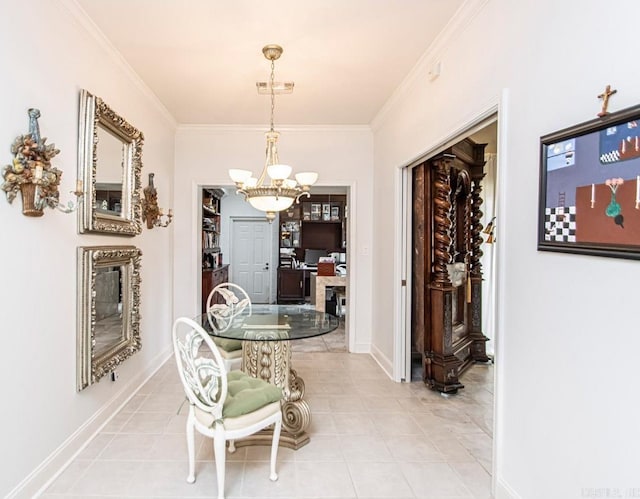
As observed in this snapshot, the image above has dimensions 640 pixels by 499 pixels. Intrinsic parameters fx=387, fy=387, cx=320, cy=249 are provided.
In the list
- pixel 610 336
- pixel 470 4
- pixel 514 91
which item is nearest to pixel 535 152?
pixel 514 91

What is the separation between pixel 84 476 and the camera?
7.16 ft

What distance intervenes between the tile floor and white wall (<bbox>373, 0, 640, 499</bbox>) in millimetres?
533

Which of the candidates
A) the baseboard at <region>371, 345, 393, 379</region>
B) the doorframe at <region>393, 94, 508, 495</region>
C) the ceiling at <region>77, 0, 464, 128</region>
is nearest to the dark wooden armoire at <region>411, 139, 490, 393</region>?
the doorframe at <region>393, 94, 508, 495</region>

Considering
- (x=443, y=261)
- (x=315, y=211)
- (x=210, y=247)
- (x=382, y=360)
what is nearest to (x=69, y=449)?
(x=382, y=360)

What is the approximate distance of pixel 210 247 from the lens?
22.3ft

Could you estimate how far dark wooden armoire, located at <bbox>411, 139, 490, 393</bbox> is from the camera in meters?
3.51

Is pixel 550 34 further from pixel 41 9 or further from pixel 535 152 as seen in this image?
pixel 41 9

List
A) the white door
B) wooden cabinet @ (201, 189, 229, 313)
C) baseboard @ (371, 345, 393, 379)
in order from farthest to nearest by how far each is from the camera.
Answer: the white door
wooden cabinet @ (201, 189, 229, 313)
baseboard @ (371, 345, 393, 379)

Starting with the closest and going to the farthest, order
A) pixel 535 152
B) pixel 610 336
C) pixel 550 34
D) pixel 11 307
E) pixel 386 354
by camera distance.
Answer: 1. pixel 610 336
2. pixel 550 34
3. pixel 535 152
4. pixel 11 307
5. pixel 386 354

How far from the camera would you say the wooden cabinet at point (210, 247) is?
19.6ft

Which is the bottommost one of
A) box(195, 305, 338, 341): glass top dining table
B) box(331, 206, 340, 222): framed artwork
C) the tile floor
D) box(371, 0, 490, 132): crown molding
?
the tile floor

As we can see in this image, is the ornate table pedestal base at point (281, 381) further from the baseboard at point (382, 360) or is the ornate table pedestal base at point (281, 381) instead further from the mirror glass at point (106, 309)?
the baseboard at point (382, 360)

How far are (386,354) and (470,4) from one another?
3.17 metres

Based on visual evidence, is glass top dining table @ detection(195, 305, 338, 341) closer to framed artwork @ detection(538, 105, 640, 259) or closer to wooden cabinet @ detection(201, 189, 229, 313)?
framed artwork @ detection(538, 105, 640, 259)
